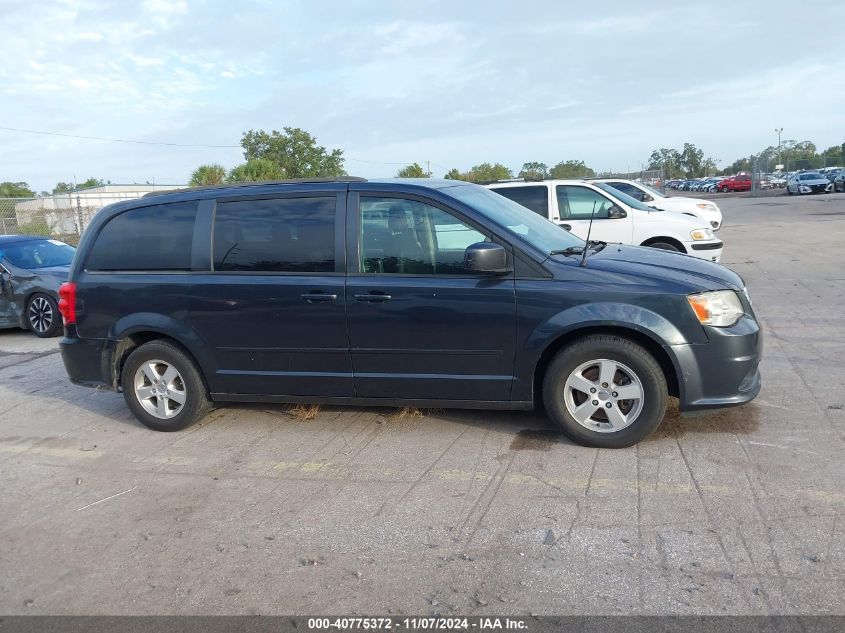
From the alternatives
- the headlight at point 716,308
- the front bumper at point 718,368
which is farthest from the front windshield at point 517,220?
the front bumper at point 718,368

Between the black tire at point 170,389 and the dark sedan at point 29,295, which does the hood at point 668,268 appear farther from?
the dark sedan at point 29,295

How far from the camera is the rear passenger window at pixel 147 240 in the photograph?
18.3 feet

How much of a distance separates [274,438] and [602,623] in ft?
10.2

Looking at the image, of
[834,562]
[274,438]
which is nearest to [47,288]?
[274,438]

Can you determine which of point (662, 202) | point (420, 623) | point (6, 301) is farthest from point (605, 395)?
point (662, 202)

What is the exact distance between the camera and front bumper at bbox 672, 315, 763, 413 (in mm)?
4637

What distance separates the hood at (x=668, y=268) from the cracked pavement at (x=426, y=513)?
3.38ft

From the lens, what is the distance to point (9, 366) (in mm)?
8703

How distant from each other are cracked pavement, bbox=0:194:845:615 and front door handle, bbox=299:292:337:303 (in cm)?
104

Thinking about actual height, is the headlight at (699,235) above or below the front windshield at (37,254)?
below

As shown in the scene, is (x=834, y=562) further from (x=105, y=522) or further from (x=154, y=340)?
(x=154, y=340)

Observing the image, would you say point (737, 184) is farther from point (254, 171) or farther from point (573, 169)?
point (254, 171)

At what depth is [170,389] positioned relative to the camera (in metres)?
5.69

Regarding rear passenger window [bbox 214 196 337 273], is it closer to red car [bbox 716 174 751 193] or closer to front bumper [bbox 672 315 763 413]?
front bumper [bbox 672 315 763 413]
